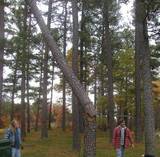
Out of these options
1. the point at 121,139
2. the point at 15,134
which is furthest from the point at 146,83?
the point at 15,134

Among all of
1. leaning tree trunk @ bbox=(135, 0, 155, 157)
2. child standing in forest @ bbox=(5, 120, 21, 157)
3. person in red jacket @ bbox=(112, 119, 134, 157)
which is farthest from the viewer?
person in red jacket @ bbox=(112, 119, 134, 157)

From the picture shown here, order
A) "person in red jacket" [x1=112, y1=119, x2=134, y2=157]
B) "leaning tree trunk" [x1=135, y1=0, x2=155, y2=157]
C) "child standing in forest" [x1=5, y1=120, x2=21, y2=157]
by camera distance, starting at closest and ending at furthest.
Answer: "child standing in forest" [x1=5, y1=120, x2=21, y2=157] → "leaning tree trunk" [x1=135, y1=0, x2=155, y2=157] → "person in red jacket" [x1=112, y1=119, x2=134, y2=157]

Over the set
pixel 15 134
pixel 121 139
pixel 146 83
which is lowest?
pixel 121 139

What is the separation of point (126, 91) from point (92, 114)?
3504cm

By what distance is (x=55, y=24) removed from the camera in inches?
1582

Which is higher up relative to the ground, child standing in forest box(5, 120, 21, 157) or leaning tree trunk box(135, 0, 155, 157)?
leaning tree trunk box(135, 0, 155, 157)

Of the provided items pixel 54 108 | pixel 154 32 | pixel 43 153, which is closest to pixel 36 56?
pixel 43 153

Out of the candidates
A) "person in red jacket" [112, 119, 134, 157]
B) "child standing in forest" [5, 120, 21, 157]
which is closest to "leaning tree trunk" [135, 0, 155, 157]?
"person in red jacket" [112, 119, 134, 157]

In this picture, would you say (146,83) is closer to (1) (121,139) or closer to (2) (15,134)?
(1) (121,139)

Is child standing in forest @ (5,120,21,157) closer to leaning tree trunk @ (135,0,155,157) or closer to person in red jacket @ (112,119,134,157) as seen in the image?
person in red jacket @ (112,119,134,157)

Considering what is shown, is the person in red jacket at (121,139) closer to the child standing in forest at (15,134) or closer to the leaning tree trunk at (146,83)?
the leaning tree trunk at (146,83)

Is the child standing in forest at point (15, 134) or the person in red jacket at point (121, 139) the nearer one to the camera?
the child standing in forest at point (15, 134)

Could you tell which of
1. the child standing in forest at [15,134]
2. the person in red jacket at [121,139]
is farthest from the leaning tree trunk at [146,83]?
the child standing in forest at [15,134]

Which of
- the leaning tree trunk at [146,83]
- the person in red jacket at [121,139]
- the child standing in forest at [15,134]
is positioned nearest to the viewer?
the child standing in forest at [15,134]
